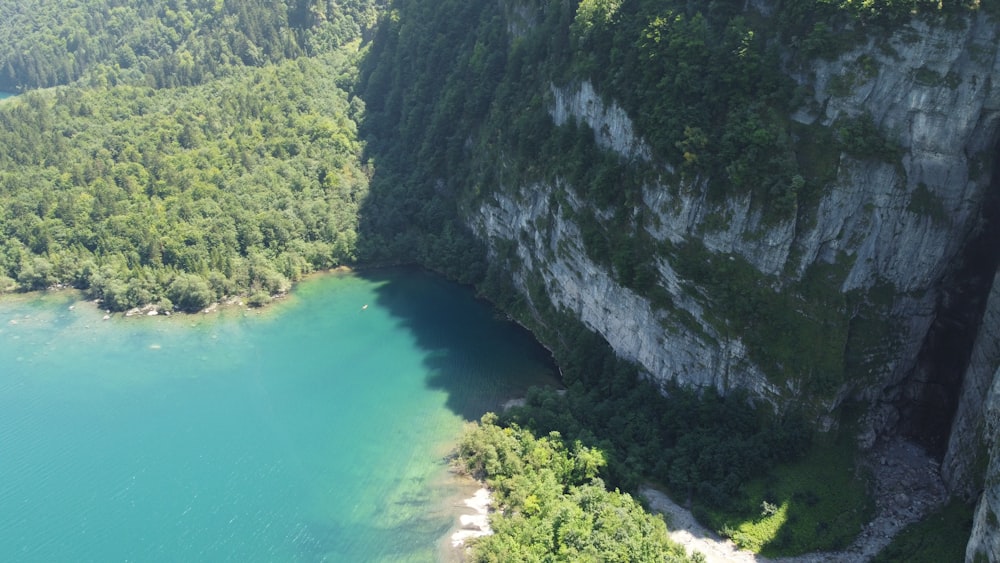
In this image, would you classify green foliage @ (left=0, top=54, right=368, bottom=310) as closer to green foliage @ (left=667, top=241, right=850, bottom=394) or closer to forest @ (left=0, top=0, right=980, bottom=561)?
forest @ (left=0, top=0, right=980, bottom=561)

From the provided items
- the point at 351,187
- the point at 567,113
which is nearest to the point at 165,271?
the point at 351,187

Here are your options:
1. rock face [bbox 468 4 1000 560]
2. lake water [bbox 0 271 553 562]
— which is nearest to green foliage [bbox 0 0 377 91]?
lake water [bbox 0 271 553 562]

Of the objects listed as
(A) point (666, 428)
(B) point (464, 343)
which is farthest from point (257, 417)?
(A) point (666, 428)

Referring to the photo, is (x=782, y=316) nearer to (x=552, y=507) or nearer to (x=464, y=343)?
(x=552, y=507)

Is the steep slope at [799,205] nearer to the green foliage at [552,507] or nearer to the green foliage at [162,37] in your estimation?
the green foliage at [552,507]

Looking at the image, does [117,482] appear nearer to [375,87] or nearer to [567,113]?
[567,113]

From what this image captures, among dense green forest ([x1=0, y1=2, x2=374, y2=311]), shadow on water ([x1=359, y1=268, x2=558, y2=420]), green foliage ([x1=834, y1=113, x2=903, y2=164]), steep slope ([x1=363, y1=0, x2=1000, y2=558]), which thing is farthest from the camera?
dense green forest ([x1=0, y1=2, x2=374, y2=311])
